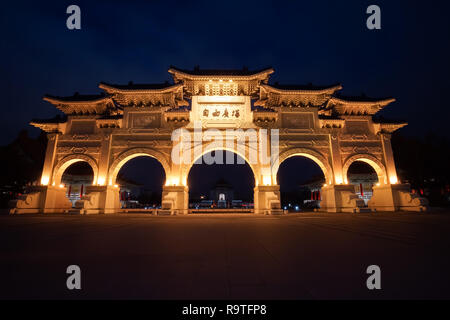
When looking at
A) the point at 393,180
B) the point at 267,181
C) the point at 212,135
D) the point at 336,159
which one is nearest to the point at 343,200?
the point at 336,159

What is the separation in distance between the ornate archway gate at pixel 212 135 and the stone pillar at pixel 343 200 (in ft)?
0.21

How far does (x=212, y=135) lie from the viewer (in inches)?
576

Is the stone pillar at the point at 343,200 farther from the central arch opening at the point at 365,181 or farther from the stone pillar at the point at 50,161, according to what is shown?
the stone pillar at the point at 50,161

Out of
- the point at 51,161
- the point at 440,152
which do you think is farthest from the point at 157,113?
the point at 440,152

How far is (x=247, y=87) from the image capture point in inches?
602

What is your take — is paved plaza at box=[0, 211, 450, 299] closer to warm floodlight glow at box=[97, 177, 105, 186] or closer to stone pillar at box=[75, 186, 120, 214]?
stone pillar at box=[75, 186, 120, 214]

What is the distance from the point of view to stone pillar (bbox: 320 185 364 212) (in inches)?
539

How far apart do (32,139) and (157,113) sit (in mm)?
16641

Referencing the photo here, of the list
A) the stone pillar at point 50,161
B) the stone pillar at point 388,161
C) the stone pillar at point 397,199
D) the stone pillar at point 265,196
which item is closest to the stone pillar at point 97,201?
the stone pillar at point 50,161

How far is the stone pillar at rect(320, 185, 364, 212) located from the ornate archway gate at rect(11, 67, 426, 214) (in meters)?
0.07

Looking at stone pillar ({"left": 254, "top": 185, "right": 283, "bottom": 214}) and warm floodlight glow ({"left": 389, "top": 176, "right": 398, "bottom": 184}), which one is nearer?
stone pillar ({"left": 254, "top": 185, "right": 283, "bottom": 214})

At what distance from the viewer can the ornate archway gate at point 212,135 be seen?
14.3 meters

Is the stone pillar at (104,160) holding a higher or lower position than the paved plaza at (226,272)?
higher


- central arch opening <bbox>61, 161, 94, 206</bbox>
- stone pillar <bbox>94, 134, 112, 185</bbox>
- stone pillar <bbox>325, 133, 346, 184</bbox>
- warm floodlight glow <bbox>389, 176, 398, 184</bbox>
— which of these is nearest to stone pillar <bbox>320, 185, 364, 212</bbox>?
stone pillar <bbox>325, 133, 346, 184</bbox>
